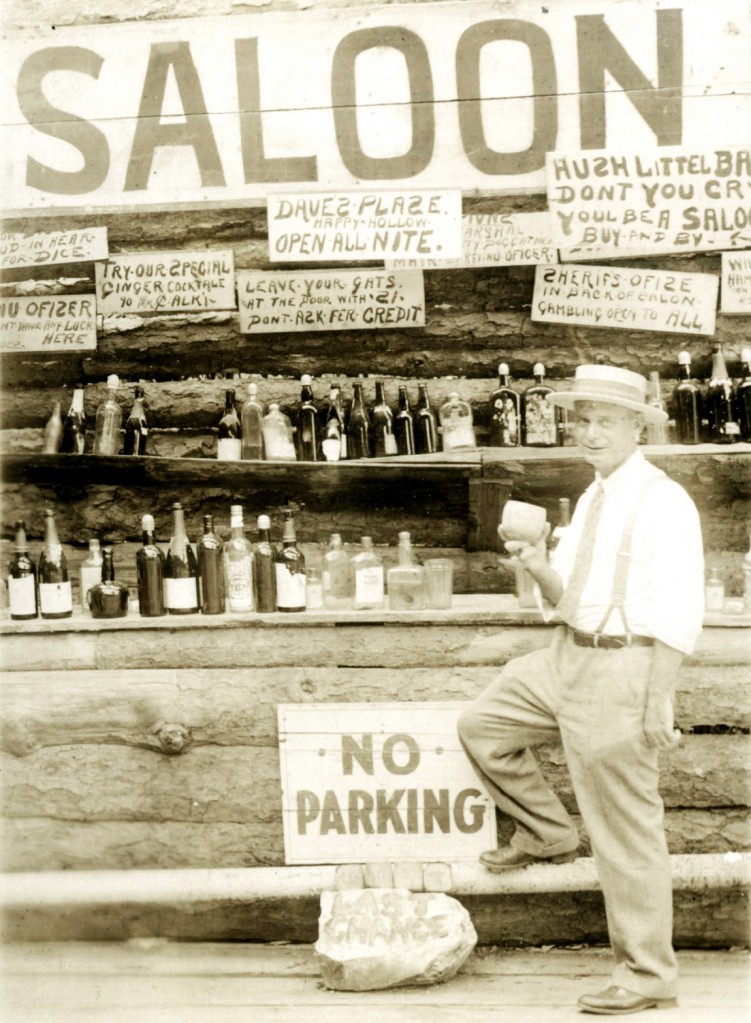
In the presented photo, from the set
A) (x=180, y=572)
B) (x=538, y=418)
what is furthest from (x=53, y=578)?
(x=538, y=418)

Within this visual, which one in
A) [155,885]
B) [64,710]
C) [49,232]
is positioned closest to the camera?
[155,885]

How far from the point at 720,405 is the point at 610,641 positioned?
180cm

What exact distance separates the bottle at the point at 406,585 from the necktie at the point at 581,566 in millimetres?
1068

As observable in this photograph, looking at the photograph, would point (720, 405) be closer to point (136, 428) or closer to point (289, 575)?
point (289, 575)

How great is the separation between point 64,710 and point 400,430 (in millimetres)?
1964

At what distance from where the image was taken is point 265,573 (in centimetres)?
453

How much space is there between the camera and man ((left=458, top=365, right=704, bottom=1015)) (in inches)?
129

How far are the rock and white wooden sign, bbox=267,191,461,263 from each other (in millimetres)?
2638

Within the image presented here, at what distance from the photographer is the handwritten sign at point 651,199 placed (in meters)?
4.38

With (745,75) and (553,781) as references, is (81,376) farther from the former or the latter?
(745,75)

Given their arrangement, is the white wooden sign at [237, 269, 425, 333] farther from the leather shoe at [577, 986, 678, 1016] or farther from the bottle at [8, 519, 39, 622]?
the leather shoe at [577, 986, 678, 1016]

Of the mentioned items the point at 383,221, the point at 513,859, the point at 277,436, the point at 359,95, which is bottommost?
the point at 513,859

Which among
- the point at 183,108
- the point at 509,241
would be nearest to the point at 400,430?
the point at 509,241

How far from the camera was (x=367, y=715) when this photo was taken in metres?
4.29
